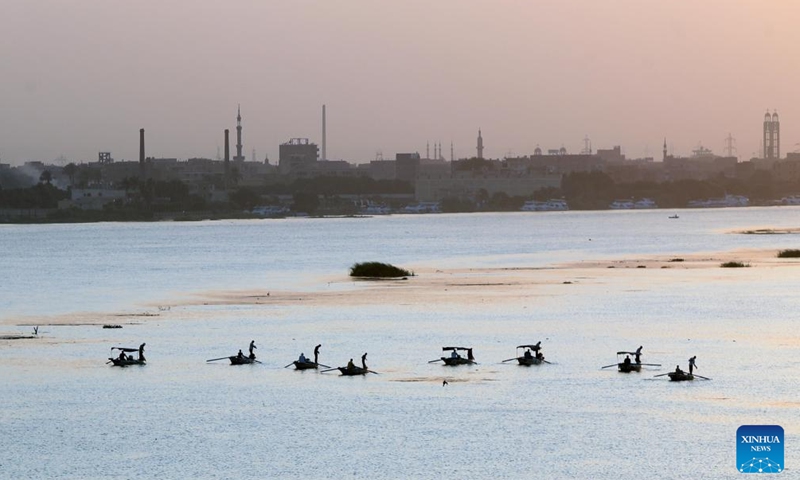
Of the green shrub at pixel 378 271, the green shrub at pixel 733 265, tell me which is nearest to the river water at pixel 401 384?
the green shrub at pixel 378 271

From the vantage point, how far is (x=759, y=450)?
109 feet

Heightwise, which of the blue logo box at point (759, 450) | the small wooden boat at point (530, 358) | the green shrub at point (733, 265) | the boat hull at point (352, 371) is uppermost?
the green shrub at point (733, 265)

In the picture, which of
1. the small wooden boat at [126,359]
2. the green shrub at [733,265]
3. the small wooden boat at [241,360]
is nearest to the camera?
the small wooden boat at [126,359]

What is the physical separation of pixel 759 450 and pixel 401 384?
13861mm

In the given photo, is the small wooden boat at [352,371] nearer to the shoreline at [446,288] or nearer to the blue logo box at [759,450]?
the blue logo box at [759,450]

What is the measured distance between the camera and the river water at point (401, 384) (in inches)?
1356

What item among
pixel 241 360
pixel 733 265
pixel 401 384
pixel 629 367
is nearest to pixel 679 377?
pixel 629 367

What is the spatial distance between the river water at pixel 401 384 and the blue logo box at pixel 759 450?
38cm

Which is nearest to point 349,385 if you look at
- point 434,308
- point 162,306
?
point 434,308

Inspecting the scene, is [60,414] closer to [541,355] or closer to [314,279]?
[541,355]

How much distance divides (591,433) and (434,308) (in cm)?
3230

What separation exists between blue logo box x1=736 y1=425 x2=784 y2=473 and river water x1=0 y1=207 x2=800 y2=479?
0.38 meters

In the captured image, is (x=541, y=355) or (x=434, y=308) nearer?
(x=541, y=355)

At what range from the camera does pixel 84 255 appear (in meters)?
145
